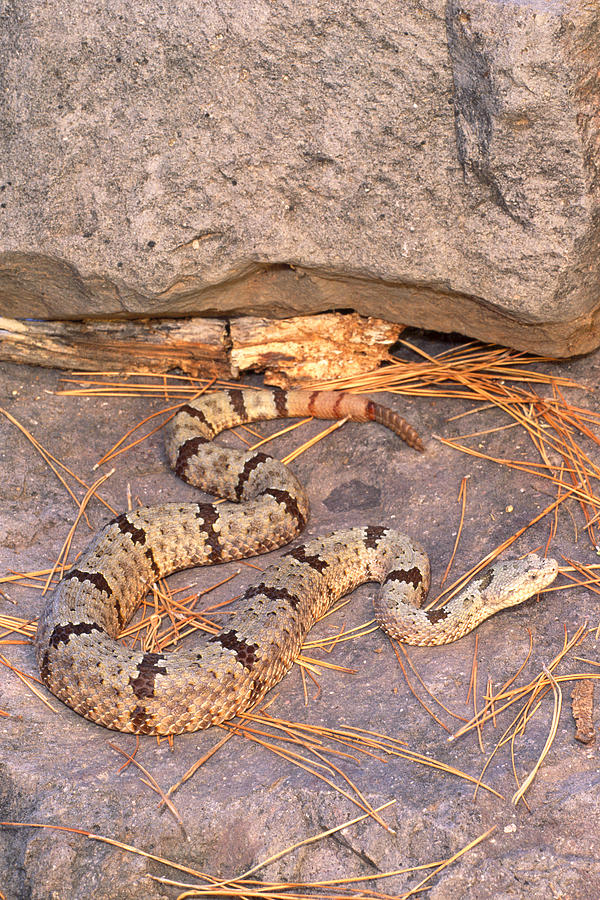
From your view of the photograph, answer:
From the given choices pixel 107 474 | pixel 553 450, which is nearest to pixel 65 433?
pixel 107 474

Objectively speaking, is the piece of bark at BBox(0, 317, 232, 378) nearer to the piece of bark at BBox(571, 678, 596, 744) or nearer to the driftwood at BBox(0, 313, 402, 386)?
the driftwood at BBox(0, 313, 402, 386)

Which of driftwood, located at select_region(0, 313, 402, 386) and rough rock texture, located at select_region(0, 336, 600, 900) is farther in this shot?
driftwood, located at select_region(0, 313, 402, 386)

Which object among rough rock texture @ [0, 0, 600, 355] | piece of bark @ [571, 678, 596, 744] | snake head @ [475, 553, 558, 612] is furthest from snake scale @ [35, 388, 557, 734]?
rough rock texture @ [0, 0, 600, 355]

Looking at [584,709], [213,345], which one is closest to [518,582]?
[584,709]

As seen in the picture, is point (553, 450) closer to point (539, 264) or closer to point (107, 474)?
point (539, 264)

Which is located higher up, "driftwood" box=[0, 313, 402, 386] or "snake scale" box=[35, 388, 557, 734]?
"driftwood" box=[0, 313, 402, 386]

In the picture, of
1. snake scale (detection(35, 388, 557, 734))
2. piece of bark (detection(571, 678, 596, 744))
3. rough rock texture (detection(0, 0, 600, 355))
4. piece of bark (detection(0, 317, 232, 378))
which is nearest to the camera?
piece of bark (detection(571, 678, 596, 744))

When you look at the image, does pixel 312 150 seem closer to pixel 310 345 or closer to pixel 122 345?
pixel 310 345

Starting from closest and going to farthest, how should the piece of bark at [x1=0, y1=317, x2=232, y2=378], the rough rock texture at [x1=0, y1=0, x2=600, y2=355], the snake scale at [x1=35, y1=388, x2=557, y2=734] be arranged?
the snake scale at [x1=35, y1=388, x2=557, y2=734], the rough rock texture at [x1=0, y1=0, x2=600, y2=355], the piece of bark at [x1=0, y1=317, x2=232, y2=378]
